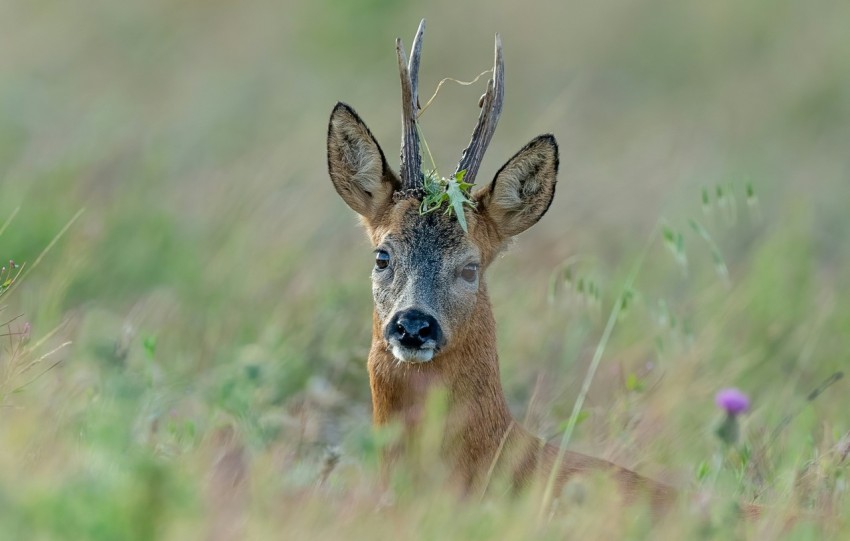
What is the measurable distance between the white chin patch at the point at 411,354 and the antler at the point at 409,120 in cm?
94

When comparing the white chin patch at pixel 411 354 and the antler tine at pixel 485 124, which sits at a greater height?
the antler tine at pixel 485 124

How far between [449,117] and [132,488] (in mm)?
12361

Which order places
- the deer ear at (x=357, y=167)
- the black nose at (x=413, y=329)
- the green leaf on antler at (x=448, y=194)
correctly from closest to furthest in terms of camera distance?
the black nose at (x=413, y=329) < the green leaf on antler at (x=448, y=194) < the deer ear at (x=357, y=167)

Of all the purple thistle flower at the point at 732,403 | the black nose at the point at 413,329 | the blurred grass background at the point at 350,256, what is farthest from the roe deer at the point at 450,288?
the purple thistle flower at the point at 732,403

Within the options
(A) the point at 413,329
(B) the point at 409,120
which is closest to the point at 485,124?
(B) the point at 409,120

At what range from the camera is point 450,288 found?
6.28 metres

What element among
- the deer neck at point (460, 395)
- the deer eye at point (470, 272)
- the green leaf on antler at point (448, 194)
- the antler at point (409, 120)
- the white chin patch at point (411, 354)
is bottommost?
the deer neck at point (460, 395)

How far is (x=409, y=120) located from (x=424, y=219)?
0.42 m

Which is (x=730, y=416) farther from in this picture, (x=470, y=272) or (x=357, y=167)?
(x=357, y=167)

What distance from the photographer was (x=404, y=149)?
21.3ft

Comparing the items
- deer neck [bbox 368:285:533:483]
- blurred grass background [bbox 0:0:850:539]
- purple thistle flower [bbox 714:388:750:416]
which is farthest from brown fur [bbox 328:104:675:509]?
purple thistle flower [bbox 714:388:750:416]

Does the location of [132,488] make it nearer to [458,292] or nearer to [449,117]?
[458,292]

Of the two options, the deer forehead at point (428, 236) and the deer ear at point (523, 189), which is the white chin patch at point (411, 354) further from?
the deer ear at point (523, 189)

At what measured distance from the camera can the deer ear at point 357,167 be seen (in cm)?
662
